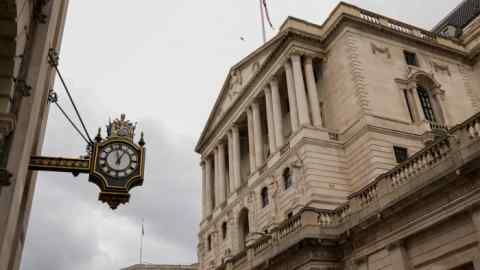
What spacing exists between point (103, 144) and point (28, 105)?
4.88ft

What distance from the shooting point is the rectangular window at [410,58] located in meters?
35.9

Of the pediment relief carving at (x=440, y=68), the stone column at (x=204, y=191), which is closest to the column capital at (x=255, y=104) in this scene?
the stone column at (x=204, y=191)

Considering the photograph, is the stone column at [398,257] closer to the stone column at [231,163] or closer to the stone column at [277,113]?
the stone column at [277,113]

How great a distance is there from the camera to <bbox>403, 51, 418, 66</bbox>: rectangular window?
3591 centimetres

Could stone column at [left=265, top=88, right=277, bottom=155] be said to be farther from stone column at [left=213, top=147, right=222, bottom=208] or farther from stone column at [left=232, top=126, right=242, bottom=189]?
stone column at [left=213, top=147, right=222, bottom=208]

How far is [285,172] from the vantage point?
33.2 m

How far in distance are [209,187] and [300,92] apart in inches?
712

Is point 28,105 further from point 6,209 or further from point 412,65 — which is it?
point 412,65

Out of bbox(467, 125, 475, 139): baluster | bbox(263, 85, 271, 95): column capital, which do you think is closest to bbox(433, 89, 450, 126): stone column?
bbox(263, 85, 271, 95): column capital

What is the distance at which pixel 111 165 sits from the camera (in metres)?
8.73

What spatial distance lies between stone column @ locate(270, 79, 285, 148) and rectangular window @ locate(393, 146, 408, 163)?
8.43 m

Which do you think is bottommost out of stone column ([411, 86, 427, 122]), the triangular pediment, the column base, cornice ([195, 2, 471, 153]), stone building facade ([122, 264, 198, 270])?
the column base

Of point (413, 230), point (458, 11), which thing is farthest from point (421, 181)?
point (458, 11)

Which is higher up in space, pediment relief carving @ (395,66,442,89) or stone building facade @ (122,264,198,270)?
pediment relief carving @ (395,66,442,89)
